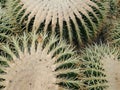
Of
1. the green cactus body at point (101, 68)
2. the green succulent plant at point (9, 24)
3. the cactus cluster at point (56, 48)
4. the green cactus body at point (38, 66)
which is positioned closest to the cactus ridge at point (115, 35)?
the cactus cluster at point (56, 48)

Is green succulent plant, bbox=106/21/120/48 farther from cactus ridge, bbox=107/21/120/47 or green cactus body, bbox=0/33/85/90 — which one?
green cactus body, bbox=0/33/85/90

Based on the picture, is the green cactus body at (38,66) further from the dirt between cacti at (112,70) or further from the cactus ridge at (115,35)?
the cactus ridge at (115,35)

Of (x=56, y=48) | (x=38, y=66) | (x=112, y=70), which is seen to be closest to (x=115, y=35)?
(x=112, y=70)

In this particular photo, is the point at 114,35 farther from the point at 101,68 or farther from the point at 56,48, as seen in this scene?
the point at 56,48

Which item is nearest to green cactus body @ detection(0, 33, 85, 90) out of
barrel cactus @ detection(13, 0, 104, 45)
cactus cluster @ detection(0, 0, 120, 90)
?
cactus cluster @ detection(0, 0, 120, 90)

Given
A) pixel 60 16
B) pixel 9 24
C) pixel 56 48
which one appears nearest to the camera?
pixel 56 48

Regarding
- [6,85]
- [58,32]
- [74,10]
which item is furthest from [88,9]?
[6,85]
